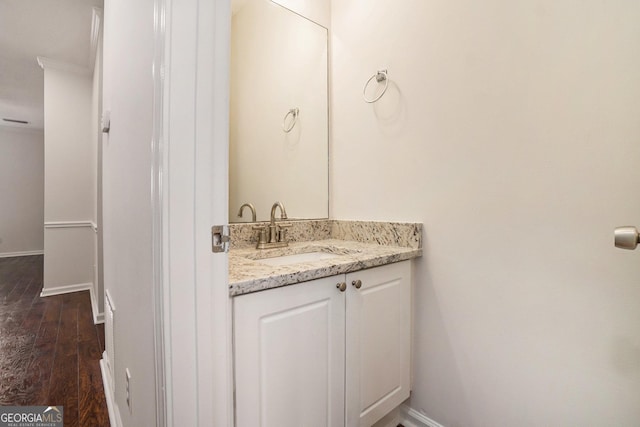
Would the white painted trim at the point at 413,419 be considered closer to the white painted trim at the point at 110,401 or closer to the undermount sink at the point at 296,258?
the undermount sink at the point at 296,258

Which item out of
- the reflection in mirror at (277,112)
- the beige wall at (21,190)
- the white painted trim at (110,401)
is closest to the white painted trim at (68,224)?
the white painted trim at (110,401)

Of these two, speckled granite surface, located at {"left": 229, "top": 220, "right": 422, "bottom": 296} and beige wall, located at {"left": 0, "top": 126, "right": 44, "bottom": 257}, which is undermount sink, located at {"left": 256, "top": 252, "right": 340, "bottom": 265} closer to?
speckled granite surface, located at {"left": 229, "top": 220, "right": 422, "bottom": 296}

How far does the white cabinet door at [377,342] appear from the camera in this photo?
3.56 ft

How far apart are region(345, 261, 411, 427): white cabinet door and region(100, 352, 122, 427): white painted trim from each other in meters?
1.00

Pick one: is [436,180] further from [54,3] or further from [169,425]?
[54,3]

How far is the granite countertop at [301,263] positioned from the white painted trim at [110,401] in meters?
0.86

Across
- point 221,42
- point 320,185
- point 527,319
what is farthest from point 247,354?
point 320,185

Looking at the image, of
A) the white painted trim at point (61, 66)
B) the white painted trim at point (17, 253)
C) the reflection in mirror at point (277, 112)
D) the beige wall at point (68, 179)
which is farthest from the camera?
the white painted trim at point (17, 253)

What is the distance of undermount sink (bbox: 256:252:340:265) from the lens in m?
1.36

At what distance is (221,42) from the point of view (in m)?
0.66

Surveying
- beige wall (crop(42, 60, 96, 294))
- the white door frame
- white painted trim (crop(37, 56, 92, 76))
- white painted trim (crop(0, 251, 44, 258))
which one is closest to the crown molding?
white painted trim (crop(37, 56, 92, 76))

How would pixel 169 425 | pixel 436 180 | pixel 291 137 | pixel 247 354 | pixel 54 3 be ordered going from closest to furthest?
1. pixel 169 425
2. pixel 247 354
3. pixel 436 180
4. pixel 291 137
5. pixel 54 3

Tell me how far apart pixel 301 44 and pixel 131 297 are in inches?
62.1

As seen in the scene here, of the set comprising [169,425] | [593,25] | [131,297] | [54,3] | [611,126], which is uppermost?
[54,3]
